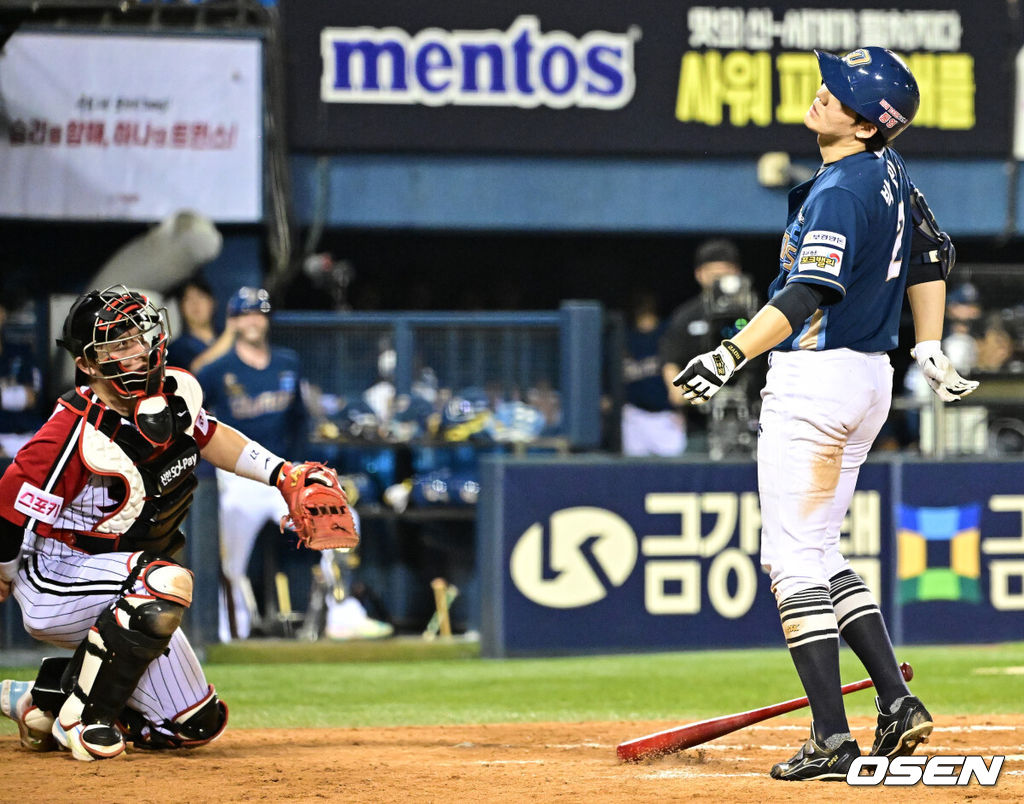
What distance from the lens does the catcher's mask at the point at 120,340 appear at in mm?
4984

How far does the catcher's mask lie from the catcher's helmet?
7.30 ft

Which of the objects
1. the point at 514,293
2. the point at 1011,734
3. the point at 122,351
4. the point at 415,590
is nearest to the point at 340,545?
the point at 122,351

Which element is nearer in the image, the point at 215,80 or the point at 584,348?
the point at 584,348

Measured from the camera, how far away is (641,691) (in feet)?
23.7

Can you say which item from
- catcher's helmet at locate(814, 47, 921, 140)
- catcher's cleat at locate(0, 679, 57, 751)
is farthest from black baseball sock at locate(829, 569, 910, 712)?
catcher's cleat at locate(0, 679, 57, 751)

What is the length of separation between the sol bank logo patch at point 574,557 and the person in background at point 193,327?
2687mm

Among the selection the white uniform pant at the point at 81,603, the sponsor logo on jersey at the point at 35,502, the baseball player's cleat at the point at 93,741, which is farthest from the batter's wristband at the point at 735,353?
the baseball player's cleat at the point at 93,741

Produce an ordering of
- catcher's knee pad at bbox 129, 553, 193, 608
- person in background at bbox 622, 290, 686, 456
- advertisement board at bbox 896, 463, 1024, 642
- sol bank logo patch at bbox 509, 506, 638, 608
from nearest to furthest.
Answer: catcher's knee pad at bbox 129, 553, 193, 608 → sol bank logo patch at bbox 509, 506, 638, 608 → advertisement board at bbox 896, 463, 1024, 642 → person in background at bbox 622, 290, 686, 456

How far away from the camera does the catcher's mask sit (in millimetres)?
4984

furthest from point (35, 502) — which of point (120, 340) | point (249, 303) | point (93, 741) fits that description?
point (249, 303)

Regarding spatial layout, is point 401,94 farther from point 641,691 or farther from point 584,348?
point 641,691

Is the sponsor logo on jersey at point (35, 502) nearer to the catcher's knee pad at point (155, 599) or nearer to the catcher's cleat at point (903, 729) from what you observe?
the catcher's knee pad at point (155, 599)

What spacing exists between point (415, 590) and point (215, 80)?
416 cm

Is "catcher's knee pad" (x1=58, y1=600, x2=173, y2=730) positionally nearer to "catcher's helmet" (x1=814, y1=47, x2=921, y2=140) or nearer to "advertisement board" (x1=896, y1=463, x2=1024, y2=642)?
"catcher's helmet" (x1=814, y1=47, x2=921, y2=140)
